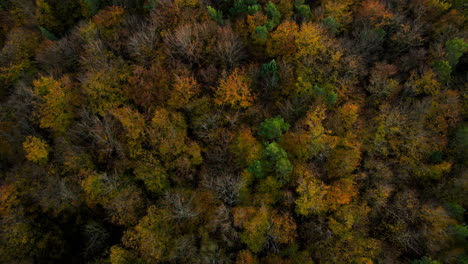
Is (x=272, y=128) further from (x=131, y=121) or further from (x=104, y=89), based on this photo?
(x=104, y=89)

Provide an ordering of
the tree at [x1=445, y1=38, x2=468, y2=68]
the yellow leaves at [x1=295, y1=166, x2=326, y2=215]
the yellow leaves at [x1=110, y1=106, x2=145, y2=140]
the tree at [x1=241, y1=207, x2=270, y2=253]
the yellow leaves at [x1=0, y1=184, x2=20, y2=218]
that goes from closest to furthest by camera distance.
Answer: the tree at [x1=241, y1=207, x2=270, y2=253], the yellow leaves at [x1=295, y1=166, x2=326, y2=215], the yellow leaves at [x1=0, y1=184, x2=20, y2=218], the yellow leaves at [x1=110, y1=106, x2=145, y2=140], the tree at [x1=445, y1=38, x2=468, y2=68]

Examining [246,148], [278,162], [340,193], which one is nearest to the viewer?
[278,162]

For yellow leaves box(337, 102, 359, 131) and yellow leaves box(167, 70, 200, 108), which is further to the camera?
yellow leaves box(337, 102, 359, 131)

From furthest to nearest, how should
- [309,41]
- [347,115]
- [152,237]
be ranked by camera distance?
[309,41]
[347,115]
[152,237]

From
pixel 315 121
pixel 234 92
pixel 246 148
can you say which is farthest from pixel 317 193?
pixel 234 92

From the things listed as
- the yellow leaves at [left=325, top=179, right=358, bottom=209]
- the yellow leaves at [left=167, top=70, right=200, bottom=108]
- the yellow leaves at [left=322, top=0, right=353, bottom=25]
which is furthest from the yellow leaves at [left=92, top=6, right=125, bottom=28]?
the yellow leaves at [left=325, top=179, right=358, bottom=209]

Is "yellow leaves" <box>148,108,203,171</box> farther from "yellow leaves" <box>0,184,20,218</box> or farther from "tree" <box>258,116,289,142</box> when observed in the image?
"yellow leaves" <box>0,184,20,218</box>

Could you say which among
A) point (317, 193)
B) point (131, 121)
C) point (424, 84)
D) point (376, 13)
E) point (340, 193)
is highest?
point (376, 13)
